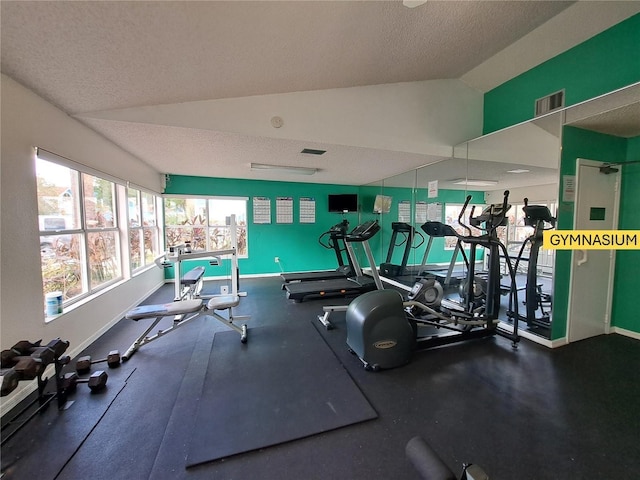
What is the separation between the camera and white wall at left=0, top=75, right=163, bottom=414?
1789 mm

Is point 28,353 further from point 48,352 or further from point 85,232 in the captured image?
point 85,232

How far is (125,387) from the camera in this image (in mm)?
2037

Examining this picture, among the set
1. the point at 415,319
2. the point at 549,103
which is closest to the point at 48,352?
the point at 415,319

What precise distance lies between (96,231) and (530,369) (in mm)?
4982

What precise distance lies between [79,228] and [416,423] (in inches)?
147

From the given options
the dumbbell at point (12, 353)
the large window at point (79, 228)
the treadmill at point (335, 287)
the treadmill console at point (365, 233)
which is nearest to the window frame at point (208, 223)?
the large window at point (79, 228)

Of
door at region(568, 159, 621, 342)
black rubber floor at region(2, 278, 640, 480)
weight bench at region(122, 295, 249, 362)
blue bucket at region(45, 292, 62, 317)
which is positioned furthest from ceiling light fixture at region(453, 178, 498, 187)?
blue bucket at region(45, 292, 62, 317)

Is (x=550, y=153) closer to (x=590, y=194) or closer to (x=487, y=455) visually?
(x=590, y=194)

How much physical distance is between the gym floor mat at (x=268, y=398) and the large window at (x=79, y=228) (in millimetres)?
1734

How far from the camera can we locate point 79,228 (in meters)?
2.69

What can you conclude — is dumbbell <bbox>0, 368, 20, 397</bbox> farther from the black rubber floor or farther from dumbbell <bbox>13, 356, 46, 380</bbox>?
the black rubber floor

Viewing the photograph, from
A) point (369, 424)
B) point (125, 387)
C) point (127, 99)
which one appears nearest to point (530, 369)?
point (369, 424)

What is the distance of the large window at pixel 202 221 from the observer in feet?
18.1

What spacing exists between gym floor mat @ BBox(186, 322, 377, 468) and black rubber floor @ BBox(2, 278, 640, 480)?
0.21 feet
